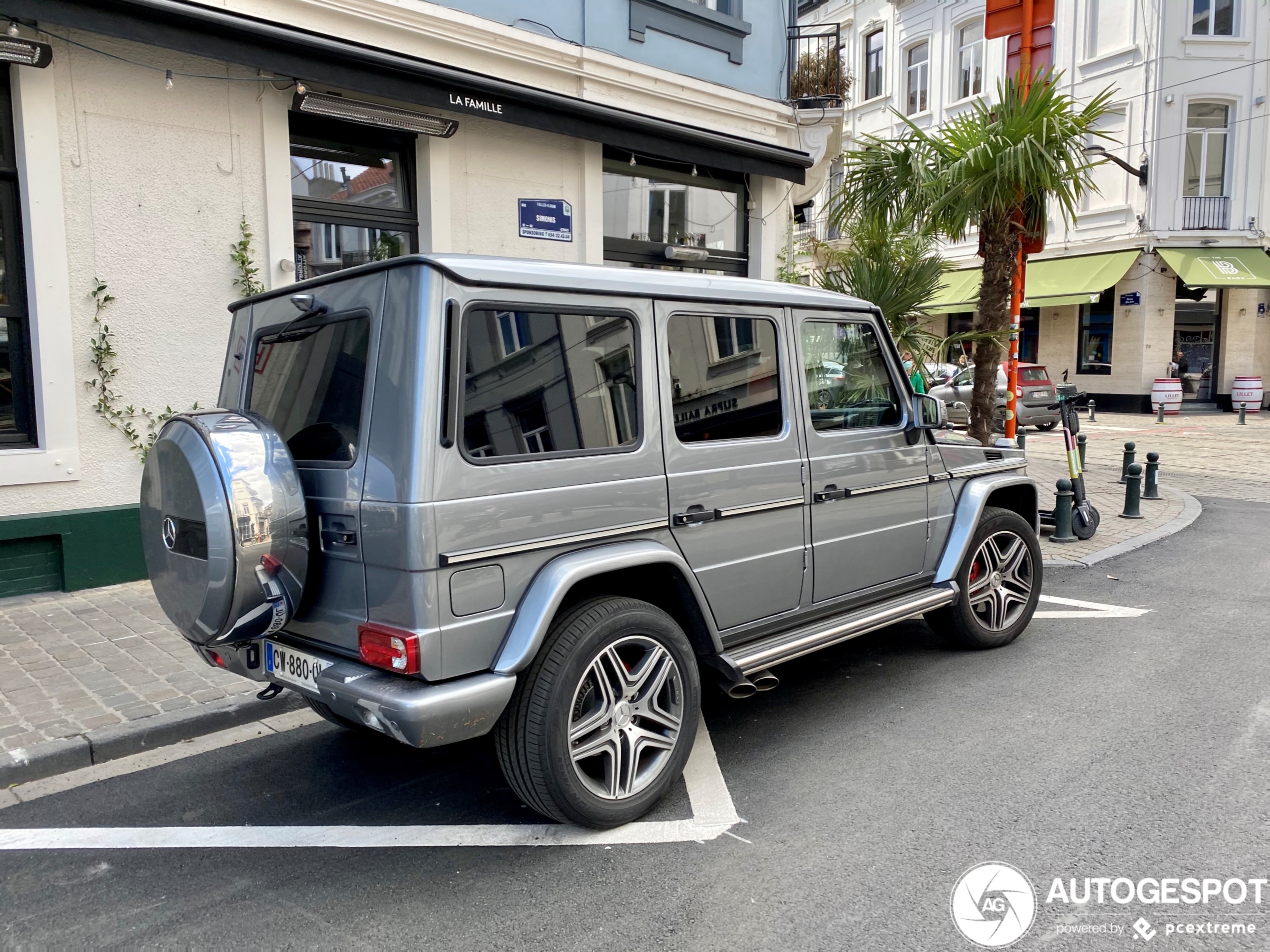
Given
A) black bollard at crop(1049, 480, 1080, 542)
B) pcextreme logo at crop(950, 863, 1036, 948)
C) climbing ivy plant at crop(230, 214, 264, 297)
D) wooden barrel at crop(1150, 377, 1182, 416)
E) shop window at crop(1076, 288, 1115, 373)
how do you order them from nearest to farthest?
pcextreme logo at crop(950, 863, 1036, 948), climbing ivy plant at crop(230, 214, 264, 297), black bollard at crop(1049, 480, 1080, 542), wooden barrel at crop(1150, 377, 1182, 416), shop window at crop(1076, 288, 1115, 373)

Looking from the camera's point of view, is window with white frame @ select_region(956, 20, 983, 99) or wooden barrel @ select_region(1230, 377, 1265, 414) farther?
window with white frame @ select_region(956, 20, 983, 99)

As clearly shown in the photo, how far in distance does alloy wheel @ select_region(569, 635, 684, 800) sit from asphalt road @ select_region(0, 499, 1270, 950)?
234 millimetres

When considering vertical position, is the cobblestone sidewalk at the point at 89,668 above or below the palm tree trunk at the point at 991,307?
below

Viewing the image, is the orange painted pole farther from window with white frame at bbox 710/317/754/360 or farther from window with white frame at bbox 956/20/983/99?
window with white frame at bbox 956/20/983/99

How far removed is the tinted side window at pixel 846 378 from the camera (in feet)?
14.0

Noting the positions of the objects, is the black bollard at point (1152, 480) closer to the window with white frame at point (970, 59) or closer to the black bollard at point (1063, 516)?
the black bollard at point (1063, 516)

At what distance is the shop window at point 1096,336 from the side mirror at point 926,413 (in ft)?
77.8

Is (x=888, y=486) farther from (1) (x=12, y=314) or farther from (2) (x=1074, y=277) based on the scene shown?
(2) (x=1074, y=277)

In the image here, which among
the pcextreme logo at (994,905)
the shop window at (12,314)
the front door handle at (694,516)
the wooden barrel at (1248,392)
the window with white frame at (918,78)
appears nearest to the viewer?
the pcextreme logo at (994,905)

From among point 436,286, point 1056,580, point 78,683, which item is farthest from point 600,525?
point 1056,580

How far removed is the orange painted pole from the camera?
309 inches

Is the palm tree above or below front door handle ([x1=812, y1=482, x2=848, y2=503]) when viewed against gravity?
above

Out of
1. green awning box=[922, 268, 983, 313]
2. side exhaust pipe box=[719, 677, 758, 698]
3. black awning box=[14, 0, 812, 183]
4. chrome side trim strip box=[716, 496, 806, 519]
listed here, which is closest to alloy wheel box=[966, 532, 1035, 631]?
chrome side trim strip box=[716, 496, 806, 519]

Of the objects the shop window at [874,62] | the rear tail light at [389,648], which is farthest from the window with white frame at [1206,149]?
the rear tail light at [389,648]
